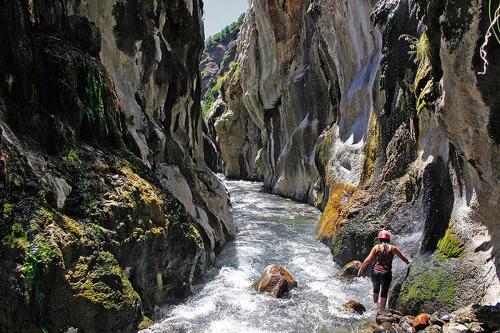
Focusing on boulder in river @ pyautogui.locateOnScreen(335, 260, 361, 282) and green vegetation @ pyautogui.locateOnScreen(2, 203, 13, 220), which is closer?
green vegetation @ pyautogui.locateOnScreen(2, 203, 13, 220)

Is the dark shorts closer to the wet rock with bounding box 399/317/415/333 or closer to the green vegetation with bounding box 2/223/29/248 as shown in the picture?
the wet rock with bounding box 399/317/415/333

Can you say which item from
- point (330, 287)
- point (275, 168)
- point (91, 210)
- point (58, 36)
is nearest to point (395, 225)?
point (330, 287)

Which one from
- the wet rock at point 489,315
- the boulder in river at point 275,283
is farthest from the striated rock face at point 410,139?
the boulder in river at point 275,283

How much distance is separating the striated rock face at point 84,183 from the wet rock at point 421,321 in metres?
4.46

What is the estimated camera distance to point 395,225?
10883 mm

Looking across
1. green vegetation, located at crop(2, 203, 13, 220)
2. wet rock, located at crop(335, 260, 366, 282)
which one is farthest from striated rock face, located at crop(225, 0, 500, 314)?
green vegetation, located at crop(2, 203, 13, 220)

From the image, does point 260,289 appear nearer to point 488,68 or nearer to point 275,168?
point 488,68

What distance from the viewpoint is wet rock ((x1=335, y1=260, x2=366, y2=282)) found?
11.0m

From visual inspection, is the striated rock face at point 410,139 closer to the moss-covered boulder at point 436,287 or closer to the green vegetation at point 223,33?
the moss-covered boulder at point 436,287

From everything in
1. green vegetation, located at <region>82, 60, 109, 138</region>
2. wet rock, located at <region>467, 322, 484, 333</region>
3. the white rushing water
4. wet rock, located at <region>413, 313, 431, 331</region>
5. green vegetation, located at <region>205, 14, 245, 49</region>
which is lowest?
the white rushing water

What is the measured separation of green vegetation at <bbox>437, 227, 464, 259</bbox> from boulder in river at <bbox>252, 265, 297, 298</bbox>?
133 inches

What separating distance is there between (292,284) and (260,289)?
78 cm

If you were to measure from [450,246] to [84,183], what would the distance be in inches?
253

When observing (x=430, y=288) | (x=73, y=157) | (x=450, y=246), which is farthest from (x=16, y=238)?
(x=450, y=246)
